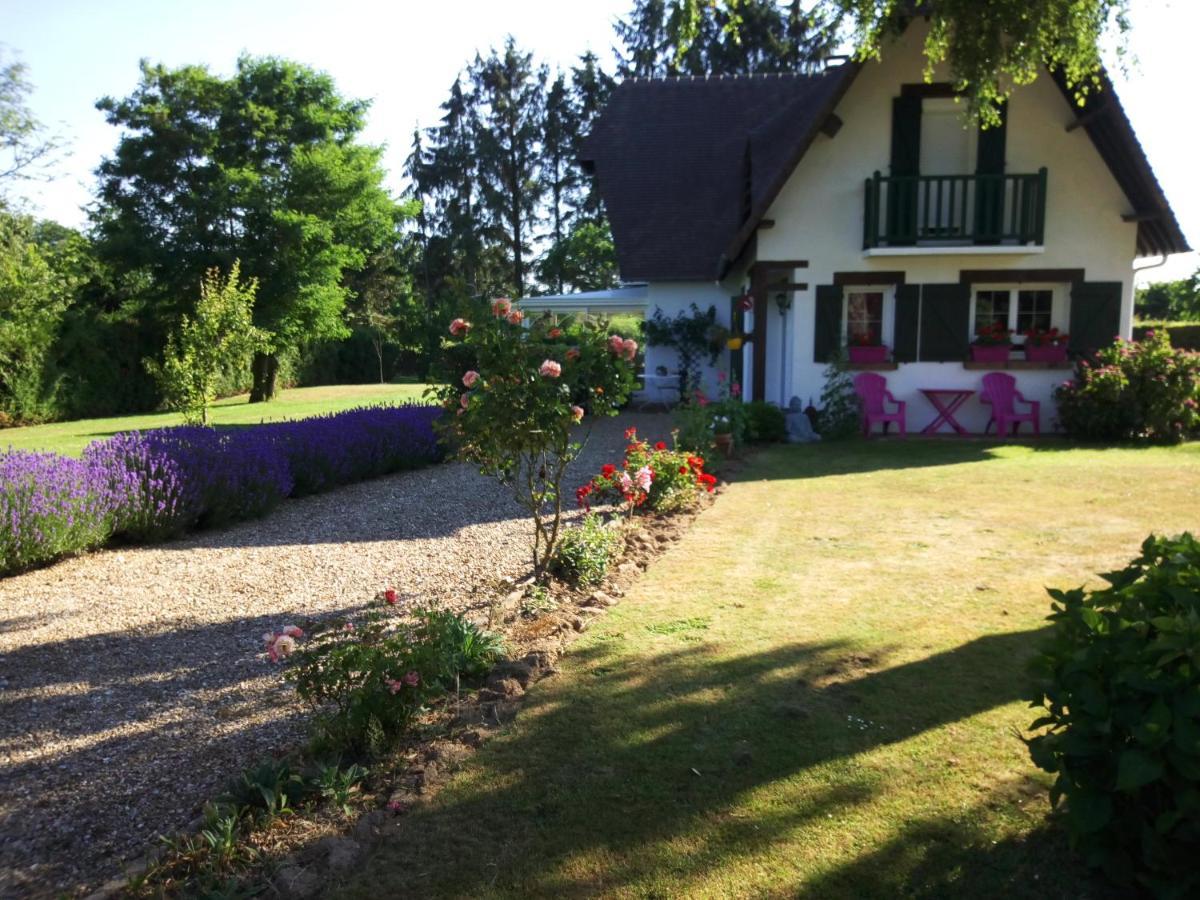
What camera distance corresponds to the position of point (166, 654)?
4.80 metres

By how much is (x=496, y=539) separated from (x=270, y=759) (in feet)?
13.0

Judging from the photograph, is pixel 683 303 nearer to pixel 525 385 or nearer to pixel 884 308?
pixel 884 308

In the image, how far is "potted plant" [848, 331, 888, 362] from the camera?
14188 mm

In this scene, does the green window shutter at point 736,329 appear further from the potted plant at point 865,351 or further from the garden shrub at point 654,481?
the garden shrub at point 654,481

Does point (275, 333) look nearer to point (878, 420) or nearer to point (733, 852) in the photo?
point (878, 420)

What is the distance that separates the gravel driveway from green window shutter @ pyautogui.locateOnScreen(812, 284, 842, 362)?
7382mm

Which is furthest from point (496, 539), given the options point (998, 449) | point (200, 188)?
point (200, 188)

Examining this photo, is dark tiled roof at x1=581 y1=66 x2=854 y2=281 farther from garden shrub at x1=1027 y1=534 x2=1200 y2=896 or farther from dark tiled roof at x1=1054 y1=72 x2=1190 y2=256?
garden shrub at x1=1027 y1=534 x2=1200 y2=896

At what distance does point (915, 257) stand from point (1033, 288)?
2202 mm

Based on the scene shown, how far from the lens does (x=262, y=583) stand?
622 cm

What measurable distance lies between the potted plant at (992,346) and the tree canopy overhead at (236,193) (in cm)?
1998

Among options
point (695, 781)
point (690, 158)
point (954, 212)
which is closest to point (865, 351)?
point (954, 212)

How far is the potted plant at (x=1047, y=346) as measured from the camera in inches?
553

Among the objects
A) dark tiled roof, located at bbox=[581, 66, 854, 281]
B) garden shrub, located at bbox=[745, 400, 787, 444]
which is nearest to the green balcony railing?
garden shrub, located at bbox=[745, 400, 787, 444]
